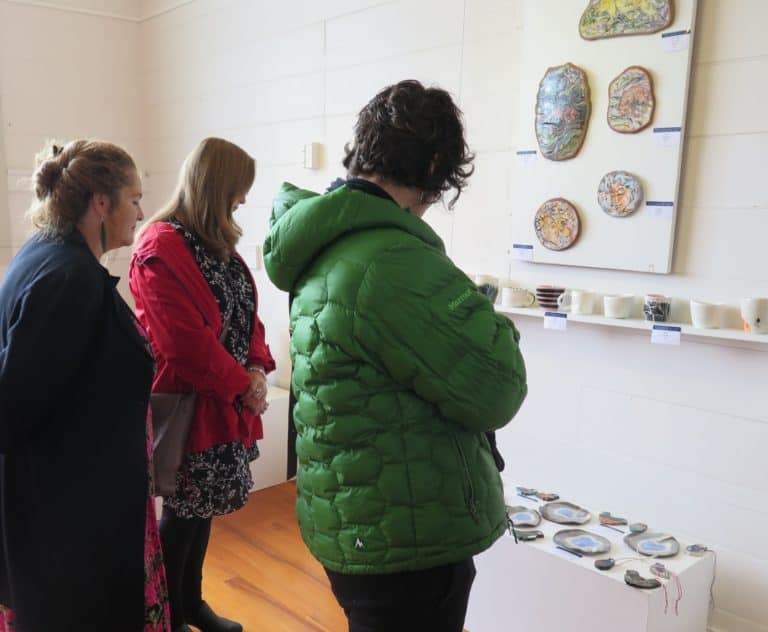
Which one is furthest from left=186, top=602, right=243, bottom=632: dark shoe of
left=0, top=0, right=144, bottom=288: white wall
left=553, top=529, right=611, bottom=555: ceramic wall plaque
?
left=0, top=0, right=144, bottom=288: white wall

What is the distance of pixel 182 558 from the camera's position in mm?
1821

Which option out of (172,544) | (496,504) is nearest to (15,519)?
(172,544)

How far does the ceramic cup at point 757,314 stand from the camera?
5.87 ft

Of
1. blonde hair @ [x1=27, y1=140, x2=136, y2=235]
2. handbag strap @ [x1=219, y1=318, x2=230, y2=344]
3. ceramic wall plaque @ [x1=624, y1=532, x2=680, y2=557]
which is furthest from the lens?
ceramic wall plaque @ [x1=624, y1=532, x2=680, y2=557]

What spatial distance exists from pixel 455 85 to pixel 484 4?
0.28m

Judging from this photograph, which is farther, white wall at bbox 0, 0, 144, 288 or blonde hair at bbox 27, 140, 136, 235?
white wall at bbox 0, 0, 144, 288

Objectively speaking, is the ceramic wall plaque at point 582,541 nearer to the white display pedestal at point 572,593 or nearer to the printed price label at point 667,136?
the white display pedestal at point 572,593

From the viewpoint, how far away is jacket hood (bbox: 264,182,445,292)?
3.43 feet

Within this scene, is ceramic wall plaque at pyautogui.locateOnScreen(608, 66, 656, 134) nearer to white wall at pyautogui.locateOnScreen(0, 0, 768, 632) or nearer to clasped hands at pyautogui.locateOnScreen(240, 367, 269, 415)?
white wall at pyautogui.locateOnScreen(0, 0, 768, 632)

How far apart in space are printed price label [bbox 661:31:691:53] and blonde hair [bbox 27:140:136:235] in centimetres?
146

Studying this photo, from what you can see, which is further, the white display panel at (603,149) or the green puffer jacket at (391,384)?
the white display panel at (603,149)

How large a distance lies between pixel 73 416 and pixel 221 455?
1.90 feet

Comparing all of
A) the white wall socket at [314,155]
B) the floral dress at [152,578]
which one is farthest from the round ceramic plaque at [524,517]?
the white wall socket at [314,155]

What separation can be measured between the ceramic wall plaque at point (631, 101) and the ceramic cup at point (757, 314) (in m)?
0.57
